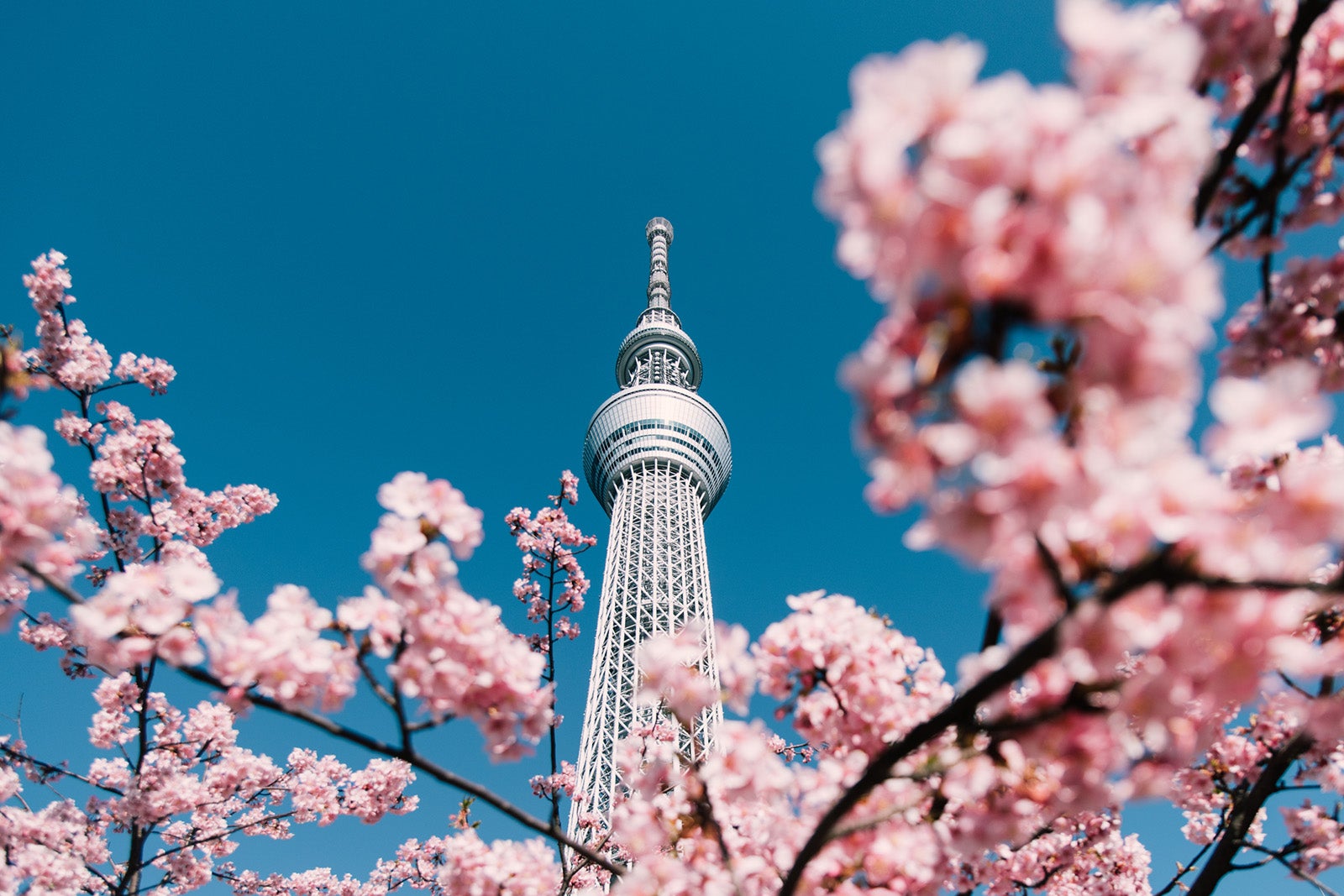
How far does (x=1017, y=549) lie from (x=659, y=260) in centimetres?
5964

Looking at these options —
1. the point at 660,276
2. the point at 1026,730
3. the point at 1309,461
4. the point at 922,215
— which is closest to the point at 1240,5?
the point at 1309,461

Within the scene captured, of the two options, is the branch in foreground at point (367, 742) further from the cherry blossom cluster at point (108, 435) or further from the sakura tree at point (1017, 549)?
the cherry blossom cluster at point (108, 435)

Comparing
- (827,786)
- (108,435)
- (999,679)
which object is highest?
(108,435)

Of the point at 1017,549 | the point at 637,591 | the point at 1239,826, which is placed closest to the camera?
the point at 1017,549

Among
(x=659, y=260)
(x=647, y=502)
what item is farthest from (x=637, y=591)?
(x=659, y=260)

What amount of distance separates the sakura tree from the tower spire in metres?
52.7

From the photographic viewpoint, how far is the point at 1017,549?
3.58 ft

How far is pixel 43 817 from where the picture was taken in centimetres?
585

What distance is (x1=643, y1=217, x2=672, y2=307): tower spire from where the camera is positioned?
181 ft

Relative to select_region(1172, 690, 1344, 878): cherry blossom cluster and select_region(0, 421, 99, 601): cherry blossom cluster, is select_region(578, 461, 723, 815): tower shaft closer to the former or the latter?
select_region(1172, 690, 1344, 878): cherry blossom cluster

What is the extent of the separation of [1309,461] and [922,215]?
248cm

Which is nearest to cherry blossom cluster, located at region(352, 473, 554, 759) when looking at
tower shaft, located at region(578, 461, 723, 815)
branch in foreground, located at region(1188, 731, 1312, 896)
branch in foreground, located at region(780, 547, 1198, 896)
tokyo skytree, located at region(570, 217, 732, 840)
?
branch in foreground, located at region(780, 547, 1198, 896)

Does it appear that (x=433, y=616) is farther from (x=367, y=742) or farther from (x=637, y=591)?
(x=637, y=591)

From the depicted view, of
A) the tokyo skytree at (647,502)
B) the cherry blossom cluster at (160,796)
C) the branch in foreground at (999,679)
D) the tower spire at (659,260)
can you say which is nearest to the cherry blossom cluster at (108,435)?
the cherry blossom cluster at (160,796)
